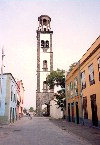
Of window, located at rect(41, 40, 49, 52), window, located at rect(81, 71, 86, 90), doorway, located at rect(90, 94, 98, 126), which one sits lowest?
doorway, located at rect(90, 94, 98, 126)

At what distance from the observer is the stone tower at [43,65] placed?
50.5 meters

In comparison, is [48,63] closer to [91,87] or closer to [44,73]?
[44,73]

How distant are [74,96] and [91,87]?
24.7ft

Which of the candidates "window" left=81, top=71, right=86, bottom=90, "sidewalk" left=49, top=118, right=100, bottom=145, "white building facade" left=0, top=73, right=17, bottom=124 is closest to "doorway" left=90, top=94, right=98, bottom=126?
"sidewalk" left=49, top=118, right=100, bottom=145

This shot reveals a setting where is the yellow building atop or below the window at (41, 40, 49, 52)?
below

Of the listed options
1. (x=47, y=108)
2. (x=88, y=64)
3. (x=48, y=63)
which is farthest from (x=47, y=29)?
(x=88, y=64)

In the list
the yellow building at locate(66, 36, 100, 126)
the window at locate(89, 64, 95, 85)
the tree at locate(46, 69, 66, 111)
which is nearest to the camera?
the yellow building at locate(66, 36, 100, 126)

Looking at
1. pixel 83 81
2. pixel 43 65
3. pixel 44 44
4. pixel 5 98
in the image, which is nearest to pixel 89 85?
pixel 83 81

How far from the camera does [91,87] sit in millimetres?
20141

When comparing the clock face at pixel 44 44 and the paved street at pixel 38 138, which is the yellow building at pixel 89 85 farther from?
the clock face at pixel 44 44

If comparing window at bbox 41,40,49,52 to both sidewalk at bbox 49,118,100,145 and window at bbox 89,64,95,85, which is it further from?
Result: sidewalk at bbox 49,118,100,145

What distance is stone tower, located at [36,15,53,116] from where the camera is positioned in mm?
50469

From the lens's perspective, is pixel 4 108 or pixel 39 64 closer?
pixel 4 108

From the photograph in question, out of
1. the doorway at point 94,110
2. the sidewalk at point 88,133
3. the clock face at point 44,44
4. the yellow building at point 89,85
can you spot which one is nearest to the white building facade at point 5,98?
the yellow building at point 89,85
